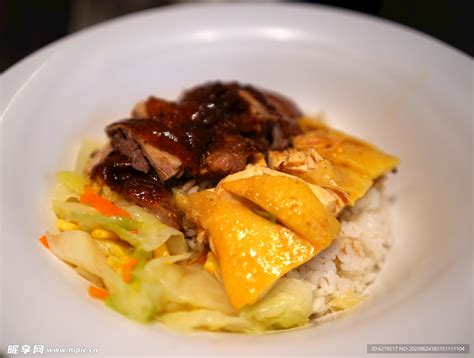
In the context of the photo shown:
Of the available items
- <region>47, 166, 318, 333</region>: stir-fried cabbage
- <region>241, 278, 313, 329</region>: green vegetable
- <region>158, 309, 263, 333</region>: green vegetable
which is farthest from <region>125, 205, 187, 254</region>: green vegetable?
<region>241, 278, 313, 329</region>: green vegetable

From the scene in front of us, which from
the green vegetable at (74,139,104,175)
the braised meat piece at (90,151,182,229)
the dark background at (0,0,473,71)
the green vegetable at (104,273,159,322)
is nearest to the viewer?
the green vegetable at (104,273,159,322)

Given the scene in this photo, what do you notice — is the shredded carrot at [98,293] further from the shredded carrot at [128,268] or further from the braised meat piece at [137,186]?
the braised meat piece at [137,186]

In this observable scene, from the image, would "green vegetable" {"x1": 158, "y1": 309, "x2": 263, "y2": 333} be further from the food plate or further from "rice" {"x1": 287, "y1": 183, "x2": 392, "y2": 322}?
"rice" {"x1": 287, "y1": 183, "x2": 392, "y2": 322}

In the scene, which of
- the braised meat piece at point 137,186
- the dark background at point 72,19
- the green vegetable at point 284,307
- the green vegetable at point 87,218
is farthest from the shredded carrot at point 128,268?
the dark background at point 72,19

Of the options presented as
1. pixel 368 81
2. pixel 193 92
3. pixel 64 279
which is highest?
pixel 368 81

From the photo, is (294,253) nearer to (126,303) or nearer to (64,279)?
(126,303)

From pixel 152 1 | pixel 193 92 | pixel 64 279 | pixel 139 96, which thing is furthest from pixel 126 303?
pixel 152 1
